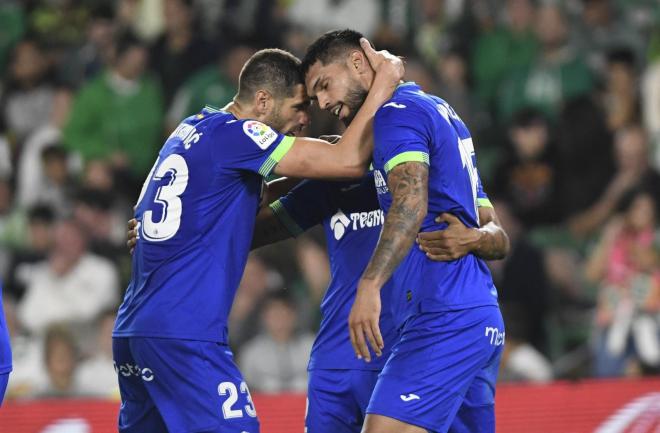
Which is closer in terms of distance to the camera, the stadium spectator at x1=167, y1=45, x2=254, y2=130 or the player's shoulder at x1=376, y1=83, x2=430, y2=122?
the player's shoulder at x1=376, y1=83, x2=430, y2=122

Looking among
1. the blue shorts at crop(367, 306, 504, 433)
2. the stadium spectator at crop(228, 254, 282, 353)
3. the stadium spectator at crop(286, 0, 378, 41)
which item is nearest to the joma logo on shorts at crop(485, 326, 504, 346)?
the blue shorts at crop(367, 306, 504, 433)

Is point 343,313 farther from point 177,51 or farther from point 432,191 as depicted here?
Result: point 177,51

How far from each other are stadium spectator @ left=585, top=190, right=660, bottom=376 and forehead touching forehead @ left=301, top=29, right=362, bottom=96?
16.2 feet

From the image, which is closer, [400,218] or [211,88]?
[400,218]

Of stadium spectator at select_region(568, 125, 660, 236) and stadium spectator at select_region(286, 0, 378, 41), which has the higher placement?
stadium spectator at select_region(286, 0, 378, 41)

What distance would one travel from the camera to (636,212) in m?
10.3

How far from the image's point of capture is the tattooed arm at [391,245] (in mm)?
5004

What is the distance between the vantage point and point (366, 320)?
5.00 metres

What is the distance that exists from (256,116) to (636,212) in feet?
17.6

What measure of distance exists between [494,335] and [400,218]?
73 cm

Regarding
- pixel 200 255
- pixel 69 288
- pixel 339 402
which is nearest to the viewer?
pixel 200 255

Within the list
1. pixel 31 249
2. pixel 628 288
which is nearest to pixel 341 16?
pixel 31 249

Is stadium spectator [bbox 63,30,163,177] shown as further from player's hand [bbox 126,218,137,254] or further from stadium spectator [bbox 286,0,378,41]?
player's hand [bbox 126,218,137,254]

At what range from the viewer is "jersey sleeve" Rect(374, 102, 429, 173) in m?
5.20
